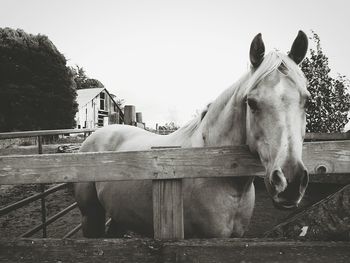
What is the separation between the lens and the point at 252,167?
167 cm

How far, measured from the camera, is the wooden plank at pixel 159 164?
1641 millimetres

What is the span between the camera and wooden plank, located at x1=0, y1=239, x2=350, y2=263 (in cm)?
151

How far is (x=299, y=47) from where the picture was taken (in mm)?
1985

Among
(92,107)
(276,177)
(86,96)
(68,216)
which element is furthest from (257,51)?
(86,96)

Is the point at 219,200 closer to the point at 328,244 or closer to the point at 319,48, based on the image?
the point at 328,244

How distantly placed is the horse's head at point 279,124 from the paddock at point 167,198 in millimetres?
130

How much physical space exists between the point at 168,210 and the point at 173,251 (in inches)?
8.4

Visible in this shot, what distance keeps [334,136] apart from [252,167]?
4.65 m

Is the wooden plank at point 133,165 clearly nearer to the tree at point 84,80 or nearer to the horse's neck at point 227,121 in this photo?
the horse's neck at point 227,121

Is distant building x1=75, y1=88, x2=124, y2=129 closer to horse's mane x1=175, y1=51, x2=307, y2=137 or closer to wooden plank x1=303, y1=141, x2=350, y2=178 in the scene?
horse's mane x1=175, y1=51, x2=307, y2=137

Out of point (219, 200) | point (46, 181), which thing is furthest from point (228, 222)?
point (46, 181)

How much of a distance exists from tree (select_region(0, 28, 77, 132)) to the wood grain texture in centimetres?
2480

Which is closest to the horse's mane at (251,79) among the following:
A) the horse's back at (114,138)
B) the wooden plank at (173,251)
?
the wooden plank at (173,251)

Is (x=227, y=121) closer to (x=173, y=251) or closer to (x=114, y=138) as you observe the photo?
(x=173, y=251)
